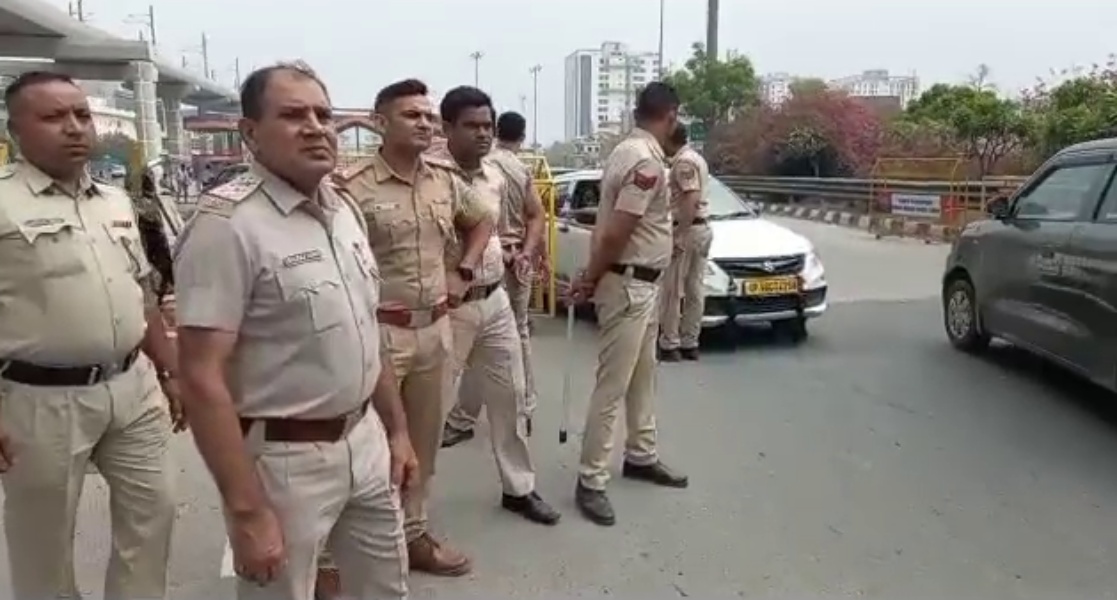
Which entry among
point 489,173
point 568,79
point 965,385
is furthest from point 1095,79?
point 568,79

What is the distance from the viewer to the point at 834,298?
11148 mm

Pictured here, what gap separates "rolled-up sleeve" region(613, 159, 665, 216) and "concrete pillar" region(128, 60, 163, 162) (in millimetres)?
15127

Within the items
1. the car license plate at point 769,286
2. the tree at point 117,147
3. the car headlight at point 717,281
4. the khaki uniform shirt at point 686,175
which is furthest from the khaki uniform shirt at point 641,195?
the tree at point 117,147

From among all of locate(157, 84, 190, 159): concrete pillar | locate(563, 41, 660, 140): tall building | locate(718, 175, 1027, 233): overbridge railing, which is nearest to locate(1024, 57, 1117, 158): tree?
locate(718, 175, 1027, 233): overbridge railing

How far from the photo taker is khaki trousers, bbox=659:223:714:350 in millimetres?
7762

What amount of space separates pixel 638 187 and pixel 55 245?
2.36 m

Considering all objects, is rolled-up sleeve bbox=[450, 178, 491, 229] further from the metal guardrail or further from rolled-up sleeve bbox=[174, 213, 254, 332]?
the metal guardrail

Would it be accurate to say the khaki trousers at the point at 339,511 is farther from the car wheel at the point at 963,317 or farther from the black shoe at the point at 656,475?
the car wheel at the point at 963,317

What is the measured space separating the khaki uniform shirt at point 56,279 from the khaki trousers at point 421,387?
0.94 m

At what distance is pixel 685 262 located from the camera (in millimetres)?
7805

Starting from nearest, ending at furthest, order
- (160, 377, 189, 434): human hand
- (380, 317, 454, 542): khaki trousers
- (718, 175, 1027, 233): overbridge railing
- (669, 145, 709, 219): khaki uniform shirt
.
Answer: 1. (160, 377, 189, 434): human hand
2. (380, 317, 454, 542): khaki trousers
3. (669, 145, 709, 219): khaki uniform shirt
4. (718, 175, 1027, 233): overbridge railing

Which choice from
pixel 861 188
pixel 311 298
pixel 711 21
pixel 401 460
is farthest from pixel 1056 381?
pixel 711 21

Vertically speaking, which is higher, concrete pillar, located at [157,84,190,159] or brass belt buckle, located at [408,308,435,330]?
concrete pillar, located at [157,84,190,159]

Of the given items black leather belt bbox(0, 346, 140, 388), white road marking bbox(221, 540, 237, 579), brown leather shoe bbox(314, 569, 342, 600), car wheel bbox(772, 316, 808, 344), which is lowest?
white road marking bbox(221, 540, 237, 579)
